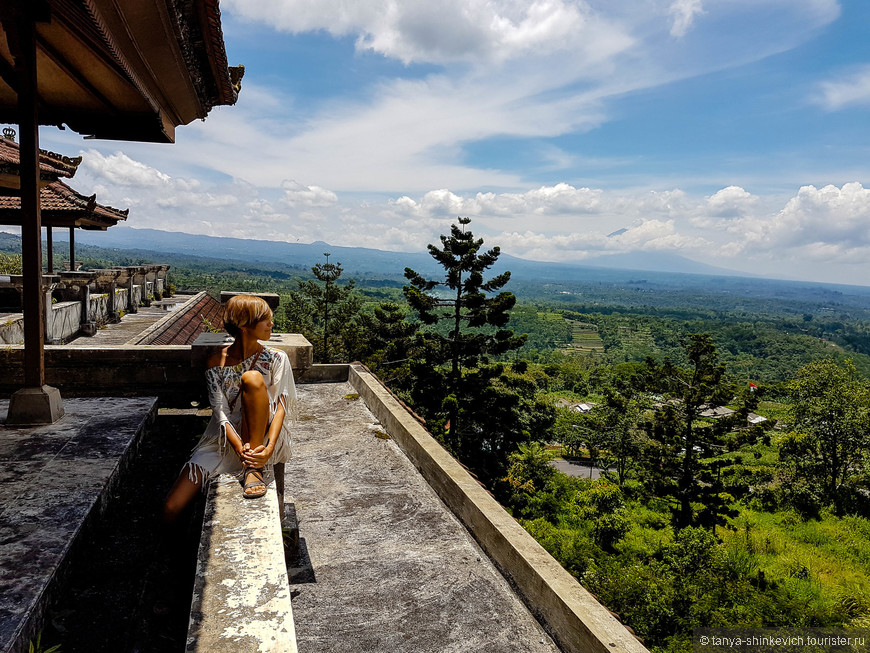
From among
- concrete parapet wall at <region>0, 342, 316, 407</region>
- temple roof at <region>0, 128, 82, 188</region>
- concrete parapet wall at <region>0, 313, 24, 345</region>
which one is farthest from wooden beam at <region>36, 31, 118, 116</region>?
concrete parapet wall at <region>0, 313, 24, 345</region>

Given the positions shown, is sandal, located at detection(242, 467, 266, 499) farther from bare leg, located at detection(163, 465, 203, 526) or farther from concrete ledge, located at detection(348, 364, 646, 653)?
concrete ledge, located at detection(348, 364, 646, 653)

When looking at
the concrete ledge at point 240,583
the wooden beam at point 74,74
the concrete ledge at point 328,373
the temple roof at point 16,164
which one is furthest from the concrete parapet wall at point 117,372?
the concrete ledge at point 240,583

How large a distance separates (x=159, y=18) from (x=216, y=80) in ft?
2.93

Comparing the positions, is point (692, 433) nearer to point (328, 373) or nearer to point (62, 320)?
point (328, 373)

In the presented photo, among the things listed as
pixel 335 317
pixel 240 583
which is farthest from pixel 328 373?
pixel 335 317

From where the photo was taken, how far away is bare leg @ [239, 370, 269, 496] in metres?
2.35

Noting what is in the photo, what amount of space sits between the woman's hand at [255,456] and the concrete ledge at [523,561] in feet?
4.73

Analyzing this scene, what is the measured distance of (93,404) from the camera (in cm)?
405

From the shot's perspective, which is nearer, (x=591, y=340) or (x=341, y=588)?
(x=341, y=588)

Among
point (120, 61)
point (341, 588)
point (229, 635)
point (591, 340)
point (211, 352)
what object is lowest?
point (591, 340)

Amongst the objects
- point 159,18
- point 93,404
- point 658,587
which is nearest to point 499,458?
point 658,587

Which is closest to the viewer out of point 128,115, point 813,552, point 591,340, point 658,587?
point 128,115

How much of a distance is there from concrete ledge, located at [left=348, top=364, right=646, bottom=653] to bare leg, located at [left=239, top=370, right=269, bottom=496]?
1.45 meters

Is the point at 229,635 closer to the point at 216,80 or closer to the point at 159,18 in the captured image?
the point at 159,18
